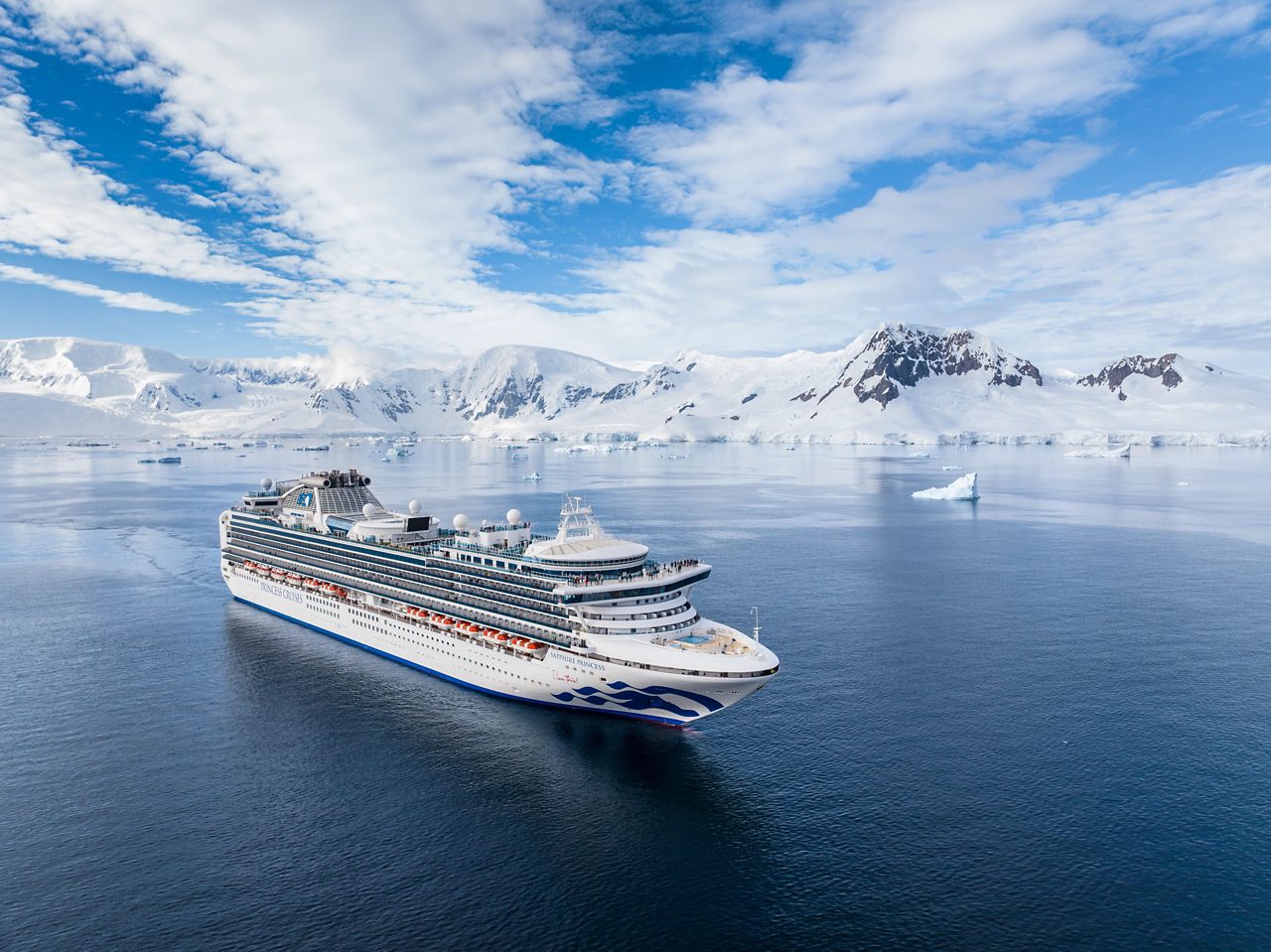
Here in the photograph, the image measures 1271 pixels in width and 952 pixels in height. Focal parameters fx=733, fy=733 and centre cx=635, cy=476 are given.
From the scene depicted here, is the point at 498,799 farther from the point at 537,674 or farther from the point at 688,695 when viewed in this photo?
the point at 688,695

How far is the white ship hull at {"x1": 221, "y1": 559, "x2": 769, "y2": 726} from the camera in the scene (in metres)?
41.5

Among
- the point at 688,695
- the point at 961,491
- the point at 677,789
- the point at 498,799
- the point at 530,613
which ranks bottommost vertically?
the point at 677,789

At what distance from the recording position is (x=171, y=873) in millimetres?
30766

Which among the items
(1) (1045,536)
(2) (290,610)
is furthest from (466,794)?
(1) (1045,536)

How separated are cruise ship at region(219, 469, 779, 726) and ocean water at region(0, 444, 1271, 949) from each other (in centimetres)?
227

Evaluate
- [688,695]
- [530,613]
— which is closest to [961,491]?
[688,695]

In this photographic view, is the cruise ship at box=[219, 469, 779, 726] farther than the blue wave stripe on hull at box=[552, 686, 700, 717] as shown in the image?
No

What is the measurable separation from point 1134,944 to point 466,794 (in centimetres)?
2859

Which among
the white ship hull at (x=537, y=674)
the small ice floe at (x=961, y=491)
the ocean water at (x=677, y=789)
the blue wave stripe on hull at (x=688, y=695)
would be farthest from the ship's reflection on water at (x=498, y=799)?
the small ice floe at (x=961, y=491)

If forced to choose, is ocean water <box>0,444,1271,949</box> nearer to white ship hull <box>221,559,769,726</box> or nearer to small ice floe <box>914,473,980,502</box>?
white ship hull <box>221,559,769,726</box>

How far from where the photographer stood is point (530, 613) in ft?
156

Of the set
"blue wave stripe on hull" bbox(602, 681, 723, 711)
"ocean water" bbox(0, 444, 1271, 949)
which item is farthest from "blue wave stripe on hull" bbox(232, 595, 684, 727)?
"blue wave stripe on hull" bbox(602, 681, 723, 711)

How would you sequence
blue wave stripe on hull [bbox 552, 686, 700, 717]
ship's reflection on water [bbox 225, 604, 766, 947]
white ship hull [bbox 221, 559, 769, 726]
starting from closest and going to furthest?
ship's reflection on water [bbox 225, 604, 766, 947] → white ship hull [bbox 221, 559, 769, 726] → blue wave stripe on hull [bbox 552, 686, 700, 717]

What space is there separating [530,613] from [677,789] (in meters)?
15.2
